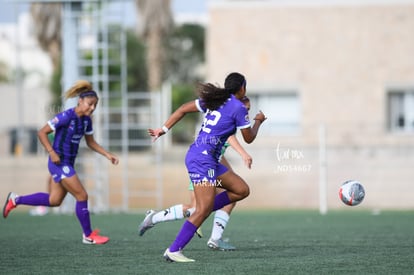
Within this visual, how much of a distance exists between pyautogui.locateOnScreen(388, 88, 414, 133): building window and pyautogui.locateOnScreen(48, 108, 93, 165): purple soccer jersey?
21.6 metres

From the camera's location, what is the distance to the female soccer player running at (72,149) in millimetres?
12016

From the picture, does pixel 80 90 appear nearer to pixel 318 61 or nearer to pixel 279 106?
pixel 318 61

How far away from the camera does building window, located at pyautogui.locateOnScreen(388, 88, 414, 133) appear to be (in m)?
32.7

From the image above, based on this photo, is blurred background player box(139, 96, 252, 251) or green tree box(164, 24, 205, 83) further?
green tree box(164, 24, 205, 83)

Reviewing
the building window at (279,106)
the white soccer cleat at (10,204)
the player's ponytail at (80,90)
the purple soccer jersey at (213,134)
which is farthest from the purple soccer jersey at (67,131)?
A: the building window at (279,106)

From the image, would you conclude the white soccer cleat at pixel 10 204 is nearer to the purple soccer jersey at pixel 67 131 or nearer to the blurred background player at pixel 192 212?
the purple soccer jersey at pixel 67 131

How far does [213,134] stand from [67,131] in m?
3.13

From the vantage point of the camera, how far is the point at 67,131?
12.3 m

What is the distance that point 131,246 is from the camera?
11.5 metres

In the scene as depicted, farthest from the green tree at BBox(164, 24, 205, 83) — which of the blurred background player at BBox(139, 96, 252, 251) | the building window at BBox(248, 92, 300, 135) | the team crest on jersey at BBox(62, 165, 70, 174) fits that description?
the blurred background player at BBox(139, 96, 252, 251)

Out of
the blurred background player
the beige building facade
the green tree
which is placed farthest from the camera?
the green tree

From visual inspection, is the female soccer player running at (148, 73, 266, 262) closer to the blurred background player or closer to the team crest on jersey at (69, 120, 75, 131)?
the blurred background player

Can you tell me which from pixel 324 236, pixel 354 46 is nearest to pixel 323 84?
pixel 354 46

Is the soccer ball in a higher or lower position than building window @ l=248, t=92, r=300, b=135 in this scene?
lower
